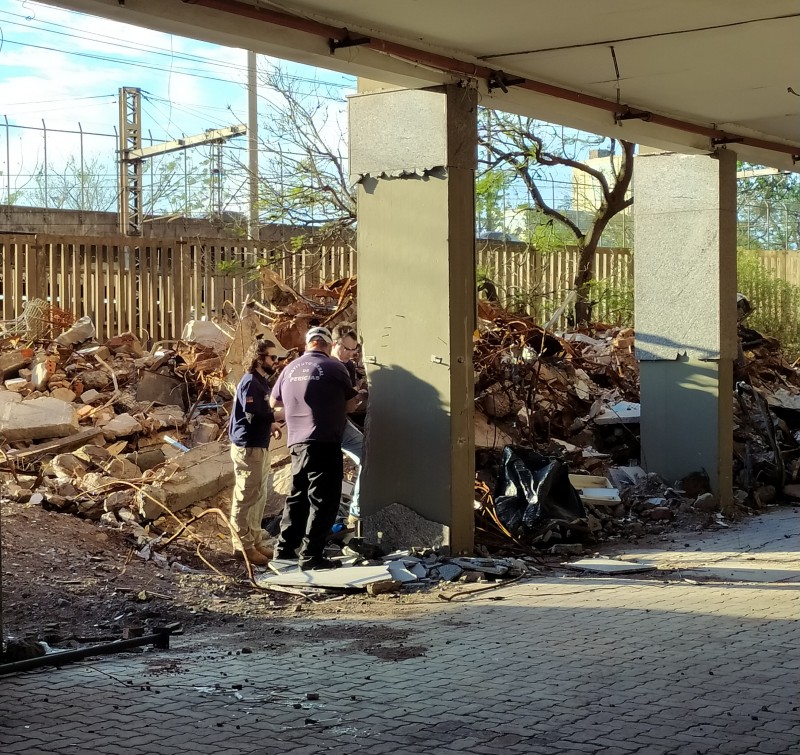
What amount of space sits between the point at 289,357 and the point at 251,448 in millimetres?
2769

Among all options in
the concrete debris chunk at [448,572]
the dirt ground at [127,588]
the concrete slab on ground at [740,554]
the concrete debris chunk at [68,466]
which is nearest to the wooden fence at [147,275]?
the concrete debris chunk at [68,466]

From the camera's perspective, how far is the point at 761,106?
10.9 metres

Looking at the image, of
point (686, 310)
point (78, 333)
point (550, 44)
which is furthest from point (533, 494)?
point (78, 333)

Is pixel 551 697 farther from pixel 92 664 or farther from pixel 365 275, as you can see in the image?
pixel 365 275

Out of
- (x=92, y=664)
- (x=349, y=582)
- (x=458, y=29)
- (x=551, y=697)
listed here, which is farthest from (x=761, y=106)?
(x=92, y=664)

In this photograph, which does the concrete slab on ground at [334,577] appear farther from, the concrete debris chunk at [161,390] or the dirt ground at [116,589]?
the concrete debris chunk at [161,390]

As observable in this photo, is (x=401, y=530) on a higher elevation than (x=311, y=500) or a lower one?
lower

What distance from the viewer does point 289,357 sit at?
11.6m

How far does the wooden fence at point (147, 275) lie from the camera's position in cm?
1406

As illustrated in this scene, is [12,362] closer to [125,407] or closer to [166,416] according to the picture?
[125,407]

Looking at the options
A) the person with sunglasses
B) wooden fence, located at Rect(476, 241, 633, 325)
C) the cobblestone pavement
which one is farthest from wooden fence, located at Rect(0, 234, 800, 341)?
the cobblestone pavement

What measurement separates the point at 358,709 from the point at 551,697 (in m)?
0.97

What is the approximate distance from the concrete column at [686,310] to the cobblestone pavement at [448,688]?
4.91 meters

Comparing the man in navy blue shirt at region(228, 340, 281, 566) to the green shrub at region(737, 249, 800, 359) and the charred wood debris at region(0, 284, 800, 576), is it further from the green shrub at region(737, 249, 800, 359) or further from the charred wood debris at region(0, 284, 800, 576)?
the green shrub at region(737, 249, 800, 359)
